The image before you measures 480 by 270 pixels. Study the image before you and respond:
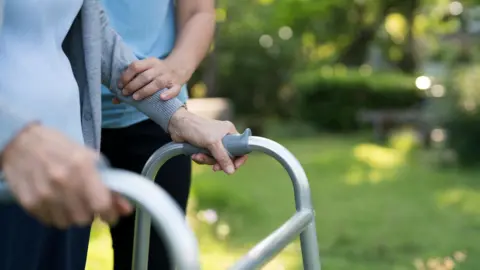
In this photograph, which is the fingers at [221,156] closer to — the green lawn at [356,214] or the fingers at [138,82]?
the fingers at [138,82]

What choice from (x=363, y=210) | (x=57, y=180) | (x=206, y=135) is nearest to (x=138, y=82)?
(x=206, y=135)

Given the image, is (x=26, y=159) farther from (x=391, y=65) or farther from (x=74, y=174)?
(x=391, y=65)

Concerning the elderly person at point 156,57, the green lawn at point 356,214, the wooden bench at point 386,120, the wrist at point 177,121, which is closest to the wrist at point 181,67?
the elderly person at point 156,57

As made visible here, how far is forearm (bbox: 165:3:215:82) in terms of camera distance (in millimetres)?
1927

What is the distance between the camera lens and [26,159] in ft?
3.08

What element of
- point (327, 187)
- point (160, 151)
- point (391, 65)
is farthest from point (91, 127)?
point (391, 65)

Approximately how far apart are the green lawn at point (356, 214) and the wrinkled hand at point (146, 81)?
9.23ft

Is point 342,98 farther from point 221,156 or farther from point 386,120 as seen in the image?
point 221,156

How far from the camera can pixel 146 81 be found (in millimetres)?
1622

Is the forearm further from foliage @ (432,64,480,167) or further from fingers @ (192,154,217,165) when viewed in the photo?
foliage @ (432,64,480,167)

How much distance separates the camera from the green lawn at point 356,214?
4949 mm

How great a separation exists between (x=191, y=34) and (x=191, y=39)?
0.01 m

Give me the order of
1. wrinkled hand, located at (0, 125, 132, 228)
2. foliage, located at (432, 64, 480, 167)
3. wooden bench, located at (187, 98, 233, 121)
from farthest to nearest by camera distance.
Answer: wooden bench, located at (187, 98, 233, 121) → foliage, located at (432, 64, 480, 167) → wrinkled hand, located at (0, 125, 132, 228)

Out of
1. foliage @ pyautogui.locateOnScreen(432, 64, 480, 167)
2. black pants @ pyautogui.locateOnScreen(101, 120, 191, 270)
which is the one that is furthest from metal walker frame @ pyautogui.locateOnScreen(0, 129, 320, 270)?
foliage @ pyautogui.locateOnScreen(432, 64, 480, 167)
